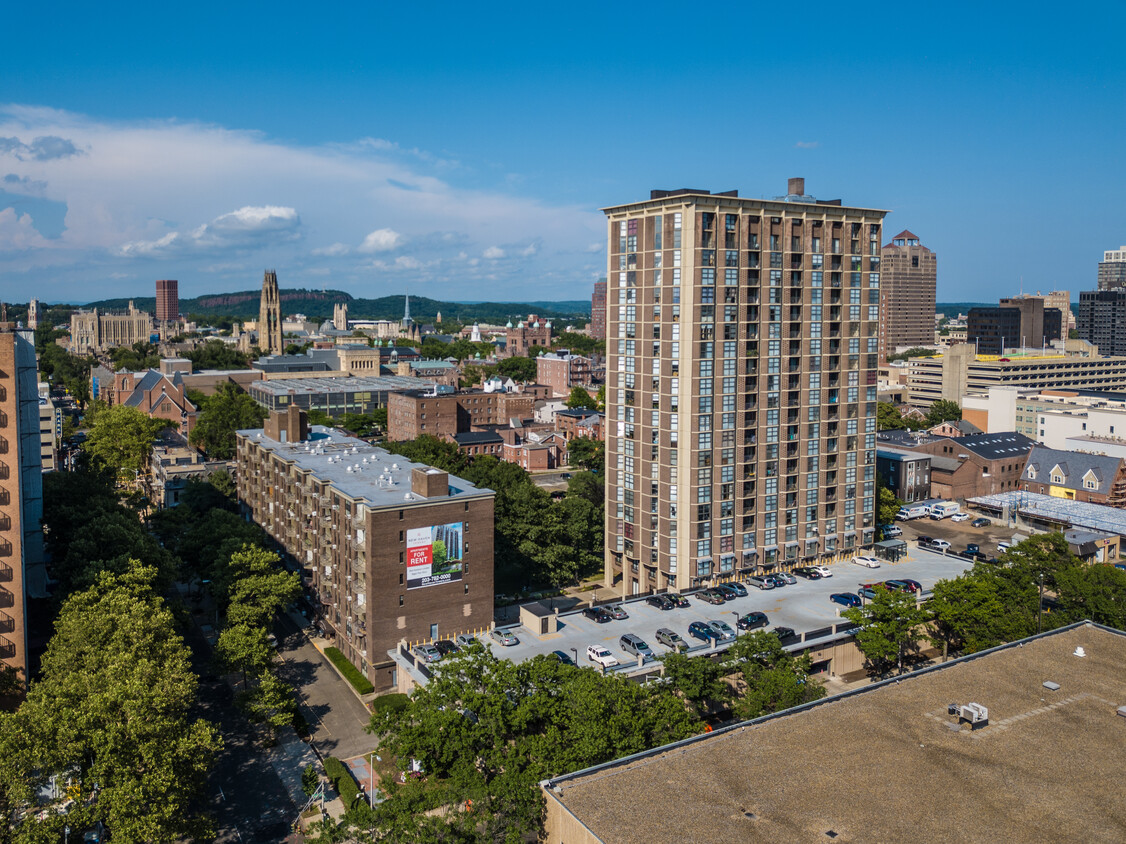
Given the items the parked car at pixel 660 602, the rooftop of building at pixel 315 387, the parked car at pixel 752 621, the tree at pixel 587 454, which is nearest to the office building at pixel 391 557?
the parked car at pixel 660 602

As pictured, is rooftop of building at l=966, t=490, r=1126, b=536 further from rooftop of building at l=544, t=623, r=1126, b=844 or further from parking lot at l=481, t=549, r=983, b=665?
rooftop of building at l=544, t=623, r=1126, b=844

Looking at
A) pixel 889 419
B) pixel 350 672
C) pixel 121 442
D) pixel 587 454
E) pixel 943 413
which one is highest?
pixel 943 413

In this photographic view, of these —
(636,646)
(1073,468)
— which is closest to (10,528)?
(636,646)

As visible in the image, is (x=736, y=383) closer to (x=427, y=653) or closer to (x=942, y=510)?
(x=427, y=653)

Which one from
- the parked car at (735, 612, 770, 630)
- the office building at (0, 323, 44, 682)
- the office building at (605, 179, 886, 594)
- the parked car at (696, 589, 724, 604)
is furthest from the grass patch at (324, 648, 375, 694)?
the parked car at (735, 612, 770, 630)

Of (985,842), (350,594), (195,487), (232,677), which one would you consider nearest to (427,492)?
(350,594)

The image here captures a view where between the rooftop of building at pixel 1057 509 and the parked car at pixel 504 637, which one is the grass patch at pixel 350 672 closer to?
the parked car at pixel 504 637
